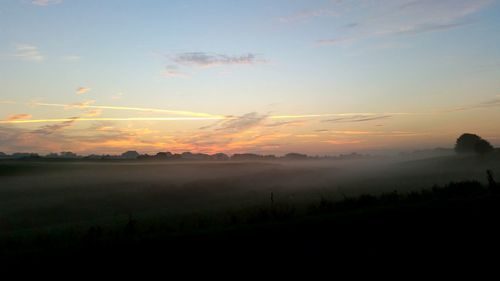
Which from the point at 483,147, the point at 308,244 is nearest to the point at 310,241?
the point at 308,244

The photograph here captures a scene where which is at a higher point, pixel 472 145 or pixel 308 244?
pixel 472 145

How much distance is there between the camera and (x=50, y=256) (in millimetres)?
12898

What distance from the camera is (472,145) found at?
121 m

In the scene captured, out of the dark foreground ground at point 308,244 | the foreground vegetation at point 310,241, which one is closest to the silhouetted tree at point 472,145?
the foreground vegetation at point 310,241

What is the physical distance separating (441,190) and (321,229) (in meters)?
14.2

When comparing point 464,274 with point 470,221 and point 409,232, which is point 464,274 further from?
point 470,221

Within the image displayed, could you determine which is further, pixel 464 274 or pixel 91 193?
pixel 91 193

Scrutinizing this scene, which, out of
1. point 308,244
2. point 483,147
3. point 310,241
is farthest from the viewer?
point 483,147

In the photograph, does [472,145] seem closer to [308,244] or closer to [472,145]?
[472,145]

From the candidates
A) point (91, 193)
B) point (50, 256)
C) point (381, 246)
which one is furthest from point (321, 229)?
point (91, 193)

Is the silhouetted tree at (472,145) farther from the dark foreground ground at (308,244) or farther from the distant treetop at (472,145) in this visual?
the dark foreground ground at (308,244)

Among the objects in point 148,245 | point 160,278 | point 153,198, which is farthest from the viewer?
point 153,198

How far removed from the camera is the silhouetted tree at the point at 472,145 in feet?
341

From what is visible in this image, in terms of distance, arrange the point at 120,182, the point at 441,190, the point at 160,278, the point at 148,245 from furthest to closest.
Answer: the point at 120,182
the point at 441,190
the point at 148,245
the point at 160,278
